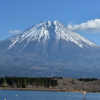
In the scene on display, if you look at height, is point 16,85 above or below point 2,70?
below

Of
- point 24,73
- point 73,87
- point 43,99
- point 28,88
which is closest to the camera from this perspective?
point 43,99

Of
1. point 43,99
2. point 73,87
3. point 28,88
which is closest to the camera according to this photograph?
point 43,99

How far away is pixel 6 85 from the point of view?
272 ft

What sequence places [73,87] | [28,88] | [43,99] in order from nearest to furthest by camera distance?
[43,99], [28,88], [73,87]

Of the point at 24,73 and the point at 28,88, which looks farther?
the point at 24,73

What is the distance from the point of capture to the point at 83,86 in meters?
90.4

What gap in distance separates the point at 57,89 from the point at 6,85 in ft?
36.6

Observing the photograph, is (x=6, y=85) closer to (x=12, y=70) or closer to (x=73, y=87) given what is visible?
(x=73, y=87)

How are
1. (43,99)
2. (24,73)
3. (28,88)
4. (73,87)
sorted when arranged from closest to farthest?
(43,99) → (28,88) → (73,87) → (24,73)

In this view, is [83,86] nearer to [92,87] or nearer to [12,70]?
[92,87]

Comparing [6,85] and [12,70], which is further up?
[12,70]

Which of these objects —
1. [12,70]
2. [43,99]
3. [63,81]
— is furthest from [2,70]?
[43,99]

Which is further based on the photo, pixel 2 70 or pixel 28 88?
pixel 2 70

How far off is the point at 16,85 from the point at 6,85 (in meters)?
2.12
